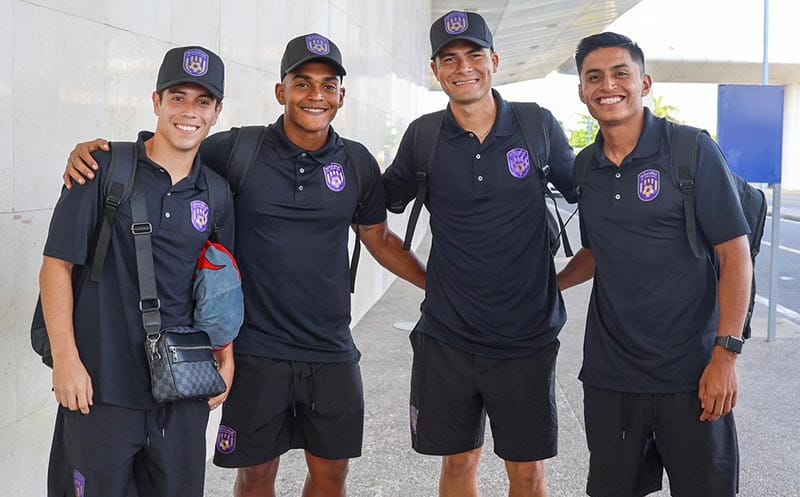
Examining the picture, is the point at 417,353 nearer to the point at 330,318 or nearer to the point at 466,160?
the point at 330,318

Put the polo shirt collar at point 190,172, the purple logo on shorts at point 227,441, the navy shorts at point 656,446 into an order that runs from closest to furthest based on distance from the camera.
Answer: the polo shirt collar at point 190,172 → the navy shorts at point 656,446 → the purple logo on shorts at point 227,441

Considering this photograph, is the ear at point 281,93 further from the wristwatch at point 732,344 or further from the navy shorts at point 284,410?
the wristwatch at point 732,344

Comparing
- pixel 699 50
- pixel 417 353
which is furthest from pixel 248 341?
pixel 699 50

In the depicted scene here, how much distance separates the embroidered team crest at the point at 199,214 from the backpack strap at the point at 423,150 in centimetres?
102

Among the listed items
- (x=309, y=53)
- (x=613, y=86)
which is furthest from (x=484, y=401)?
(x=309, y=53)

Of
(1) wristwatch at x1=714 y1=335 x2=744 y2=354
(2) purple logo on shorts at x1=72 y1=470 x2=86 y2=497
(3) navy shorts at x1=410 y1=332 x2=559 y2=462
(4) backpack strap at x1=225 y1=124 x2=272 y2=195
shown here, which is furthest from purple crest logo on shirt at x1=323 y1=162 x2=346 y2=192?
(1) wristwatch at x1=714 y1=335 x2=744 y2=354

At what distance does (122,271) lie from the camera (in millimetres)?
2592

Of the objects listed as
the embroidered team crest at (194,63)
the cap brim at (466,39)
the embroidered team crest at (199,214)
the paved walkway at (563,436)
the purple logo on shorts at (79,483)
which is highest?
the cap brim at (466,39)

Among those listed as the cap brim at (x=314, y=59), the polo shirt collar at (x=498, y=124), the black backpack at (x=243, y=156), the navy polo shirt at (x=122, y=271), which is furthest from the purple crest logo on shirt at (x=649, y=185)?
the navy polo shirt at (x=122, y=271)

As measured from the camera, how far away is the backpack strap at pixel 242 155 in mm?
3230

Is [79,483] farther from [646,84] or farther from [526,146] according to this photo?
[646,84]

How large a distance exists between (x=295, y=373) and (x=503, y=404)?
0.90 meters

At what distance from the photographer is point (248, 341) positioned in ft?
10.8

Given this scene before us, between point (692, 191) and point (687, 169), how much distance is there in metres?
0.08
